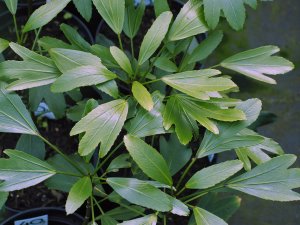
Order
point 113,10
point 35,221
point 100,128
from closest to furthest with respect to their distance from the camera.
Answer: point 100,128
point 113,10
point 35,221

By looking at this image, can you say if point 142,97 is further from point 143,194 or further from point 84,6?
point 84,6

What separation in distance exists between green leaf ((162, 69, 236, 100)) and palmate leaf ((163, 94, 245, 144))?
4cm

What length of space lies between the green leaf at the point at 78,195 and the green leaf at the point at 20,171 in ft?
0.20

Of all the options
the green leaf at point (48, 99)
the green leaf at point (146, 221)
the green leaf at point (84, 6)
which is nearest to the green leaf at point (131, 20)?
the green leaf at point (84, 6)

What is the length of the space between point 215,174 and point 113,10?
36cm

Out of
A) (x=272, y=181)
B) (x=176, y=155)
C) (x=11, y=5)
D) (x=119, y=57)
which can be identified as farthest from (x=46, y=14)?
(x=272, y=181)

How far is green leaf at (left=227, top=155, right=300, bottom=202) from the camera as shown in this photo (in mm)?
877

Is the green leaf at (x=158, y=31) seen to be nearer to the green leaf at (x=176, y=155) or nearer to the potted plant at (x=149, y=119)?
the potted plant at (x=149, y=119)

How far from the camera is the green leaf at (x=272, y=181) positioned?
0.88 meters

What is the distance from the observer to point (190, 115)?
0.89m

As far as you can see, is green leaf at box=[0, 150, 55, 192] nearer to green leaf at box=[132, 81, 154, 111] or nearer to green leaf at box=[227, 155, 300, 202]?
green leaf at box=[132, 81, 154, 111]

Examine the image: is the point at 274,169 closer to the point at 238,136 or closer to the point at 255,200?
the point at 238,136

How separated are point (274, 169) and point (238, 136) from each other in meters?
0.09

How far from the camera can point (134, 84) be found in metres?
0.90
